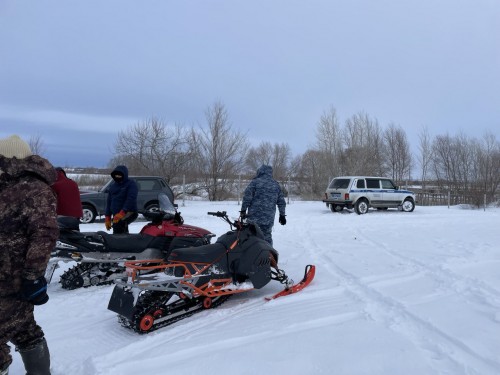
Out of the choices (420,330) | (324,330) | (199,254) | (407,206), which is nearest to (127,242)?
(199,254)

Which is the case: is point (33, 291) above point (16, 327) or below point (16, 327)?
above

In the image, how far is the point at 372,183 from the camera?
60.3 feet

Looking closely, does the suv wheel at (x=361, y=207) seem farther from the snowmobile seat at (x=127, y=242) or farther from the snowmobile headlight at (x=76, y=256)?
the snowmobile headlight at (x=76, y=256)

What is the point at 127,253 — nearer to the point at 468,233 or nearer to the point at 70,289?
the point at 70,289

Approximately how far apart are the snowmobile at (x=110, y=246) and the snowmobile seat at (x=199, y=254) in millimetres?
1138

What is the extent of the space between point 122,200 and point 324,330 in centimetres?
401

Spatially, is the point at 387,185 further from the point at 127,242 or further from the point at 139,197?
the point at 127,242

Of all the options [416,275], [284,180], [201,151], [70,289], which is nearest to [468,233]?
[416,275]

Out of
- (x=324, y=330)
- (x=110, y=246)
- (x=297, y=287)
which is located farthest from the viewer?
(x=110, y=246)

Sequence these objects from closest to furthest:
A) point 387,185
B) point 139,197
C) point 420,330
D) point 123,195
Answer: point 420,330
point 123,195
point 139,197
point 387,185

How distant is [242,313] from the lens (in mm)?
4422

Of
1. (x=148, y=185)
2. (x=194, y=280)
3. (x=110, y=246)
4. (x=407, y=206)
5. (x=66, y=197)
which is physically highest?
(x=148, y=185)

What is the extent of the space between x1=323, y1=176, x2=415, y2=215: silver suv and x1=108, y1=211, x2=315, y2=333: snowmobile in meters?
12.7

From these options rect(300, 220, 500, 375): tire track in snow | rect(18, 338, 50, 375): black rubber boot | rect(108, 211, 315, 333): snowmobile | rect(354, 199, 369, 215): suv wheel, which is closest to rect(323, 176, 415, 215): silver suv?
rect(354, 199, 369, 215): suv wheel
